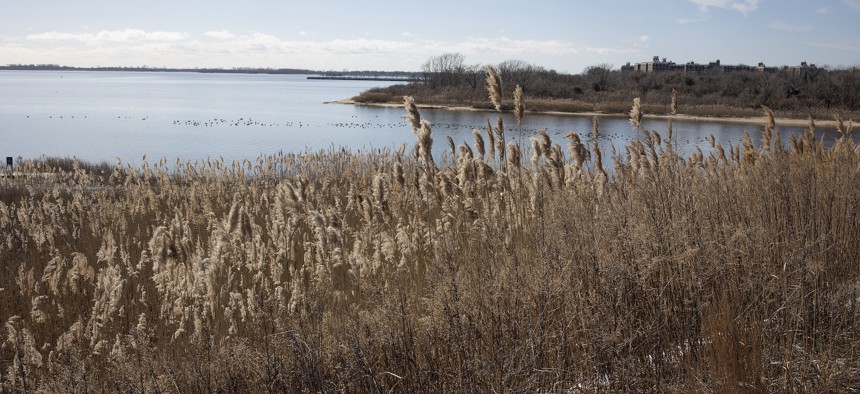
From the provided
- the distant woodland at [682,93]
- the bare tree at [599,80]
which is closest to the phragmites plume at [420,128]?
the distant woodland at [682,93]

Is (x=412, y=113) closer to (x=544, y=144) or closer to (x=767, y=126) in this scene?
(x=544, y=144)

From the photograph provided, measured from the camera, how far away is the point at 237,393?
3738 mm

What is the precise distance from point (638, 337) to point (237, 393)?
7.74 feet

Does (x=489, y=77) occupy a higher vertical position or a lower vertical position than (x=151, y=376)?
higher

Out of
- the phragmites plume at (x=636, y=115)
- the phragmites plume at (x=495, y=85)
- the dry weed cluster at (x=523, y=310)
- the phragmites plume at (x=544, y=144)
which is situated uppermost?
the phragmites plume at (x=495, y=85)

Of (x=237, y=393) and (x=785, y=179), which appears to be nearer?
(x=237, y=393)

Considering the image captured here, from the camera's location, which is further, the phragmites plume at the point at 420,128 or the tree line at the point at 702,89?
the tree line at the point at 702,89

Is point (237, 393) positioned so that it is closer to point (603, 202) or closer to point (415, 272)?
point (415, 272)

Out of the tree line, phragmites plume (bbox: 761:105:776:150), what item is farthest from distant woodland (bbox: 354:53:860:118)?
phragmites plume (bbox: 761:105:776:150)

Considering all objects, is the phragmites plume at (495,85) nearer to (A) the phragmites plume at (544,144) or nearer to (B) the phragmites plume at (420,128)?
(B) the phragmites plume at (420,128)

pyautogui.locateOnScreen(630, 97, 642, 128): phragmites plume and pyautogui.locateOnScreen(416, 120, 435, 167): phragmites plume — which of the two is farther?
pyautogui.locateOnScreen(630, 97, 642, 128): phragmites plume

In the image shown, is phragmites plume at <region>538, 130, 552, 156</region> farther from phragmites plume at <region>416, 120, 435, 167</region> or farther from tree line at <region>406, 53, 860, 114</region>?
tree line at <region>406, 53, 860, 114</region>

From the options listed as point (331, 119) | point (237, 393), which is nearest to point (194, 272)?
point (237, 393)

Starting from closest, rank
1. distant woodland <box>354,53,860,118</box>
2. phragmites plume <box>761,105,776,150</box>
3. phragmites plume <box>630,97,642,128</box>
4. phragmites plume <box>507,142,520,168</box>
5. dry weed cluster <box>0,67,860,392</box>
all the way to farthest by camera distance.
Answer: dry weed cluster <box>0,67,860,392</box>, phragmites plume <box>507,142,520,168</box>, phragmites plume <box>630,97,642,128</box>, phragmites plume <box>761,105,776,150</box>, distant woodland <box>354,53,860,118</box>
